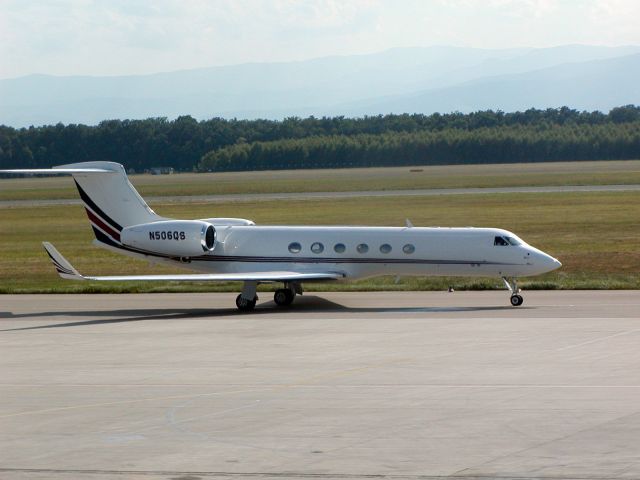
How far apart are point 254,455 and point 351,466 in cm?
136

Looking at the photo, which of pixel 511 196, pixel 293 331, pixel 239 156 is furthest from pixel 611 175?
pixel 293 331

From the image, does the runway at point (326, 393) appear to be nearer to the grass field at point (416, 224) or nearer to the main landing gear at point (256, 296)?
the main landing gear at point (256, 296)

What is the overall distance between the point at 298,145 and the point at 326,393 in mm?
130178

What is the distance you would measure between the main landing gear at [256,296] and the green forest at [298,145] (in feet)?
359

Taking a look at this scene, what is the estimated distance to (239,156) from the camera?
146m

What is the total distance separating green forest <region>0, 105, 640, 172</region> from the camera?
143500mm

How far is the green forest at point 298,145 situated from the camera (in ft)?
471

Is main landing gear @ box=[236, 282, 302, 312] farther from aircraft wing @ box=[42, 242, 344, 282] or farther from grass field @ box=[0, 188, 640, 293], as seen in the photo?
Answer: grass field @ box=[0, 188, 640, 293]

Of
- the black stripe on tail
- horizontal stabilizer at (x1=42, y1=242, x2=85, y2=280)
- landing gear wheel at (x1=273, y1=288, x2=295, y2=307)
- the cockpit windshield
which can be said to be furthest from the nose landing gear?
the cockpit windshield

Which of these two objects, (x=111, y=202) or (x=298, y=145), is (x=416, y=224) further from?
(x=298, y=145)

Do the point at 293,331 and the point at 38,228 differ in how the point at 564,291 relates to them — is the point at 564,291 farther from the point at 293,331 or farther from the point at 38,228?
the point at 38,228

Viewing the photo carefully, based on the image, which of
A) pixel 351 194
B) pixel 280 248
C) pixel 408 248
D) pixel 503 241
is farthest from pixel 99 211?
pixel 351 194

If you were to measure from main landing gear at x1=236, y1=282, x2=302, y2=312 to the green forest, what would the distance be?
109293 millimetres

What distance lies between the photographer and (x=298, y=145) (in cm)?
14850
